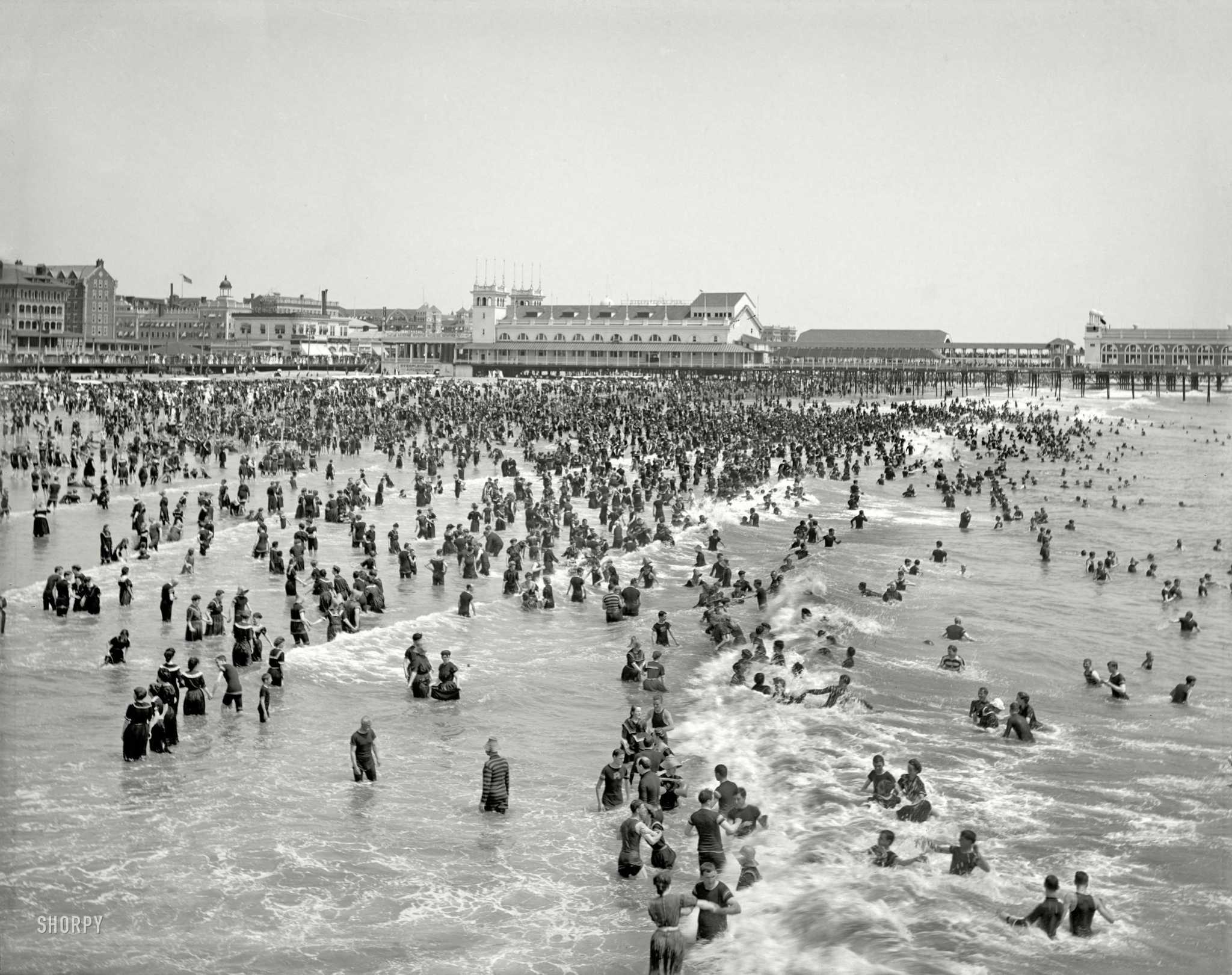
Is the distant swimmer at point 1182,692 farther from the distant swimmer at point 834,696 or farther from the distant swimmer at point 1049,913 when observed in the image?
the distant swimmer at point 1049,913

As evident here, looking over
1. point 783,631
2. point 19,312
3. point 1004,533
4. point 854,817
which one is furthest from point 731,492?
point 19,312

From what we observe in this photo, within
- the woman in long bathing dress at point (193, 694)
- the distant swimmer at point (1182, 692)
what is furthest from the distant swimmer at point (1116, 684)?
the woman in long bathing dress at point (193, 694)

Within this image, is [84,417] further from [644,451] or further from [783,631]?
[783,631]

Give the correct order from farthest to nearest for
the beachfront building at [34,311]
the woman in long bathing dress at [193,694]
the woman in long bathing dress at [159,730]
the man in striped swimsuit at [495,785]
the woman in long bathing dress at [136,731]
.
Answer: the beachfront building at [34,311] < the woman in long bathing dress at [193,694] < the woman in long bathing dress at [159,730] < the woman in long bathing dress at [136,731] < the man in striped swimsuit at [495,785]

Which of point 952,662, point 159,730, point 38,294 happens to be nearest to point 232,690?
point 159,730

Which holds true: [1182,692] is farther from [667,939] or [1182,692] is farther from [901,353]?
[901,353]

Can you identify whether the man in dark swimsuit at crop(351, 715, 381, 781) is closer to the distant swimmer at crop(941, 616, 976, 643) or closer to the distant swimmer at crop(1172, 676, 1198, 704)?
the distant swimmer at crop(941, 616, 976, 643)
